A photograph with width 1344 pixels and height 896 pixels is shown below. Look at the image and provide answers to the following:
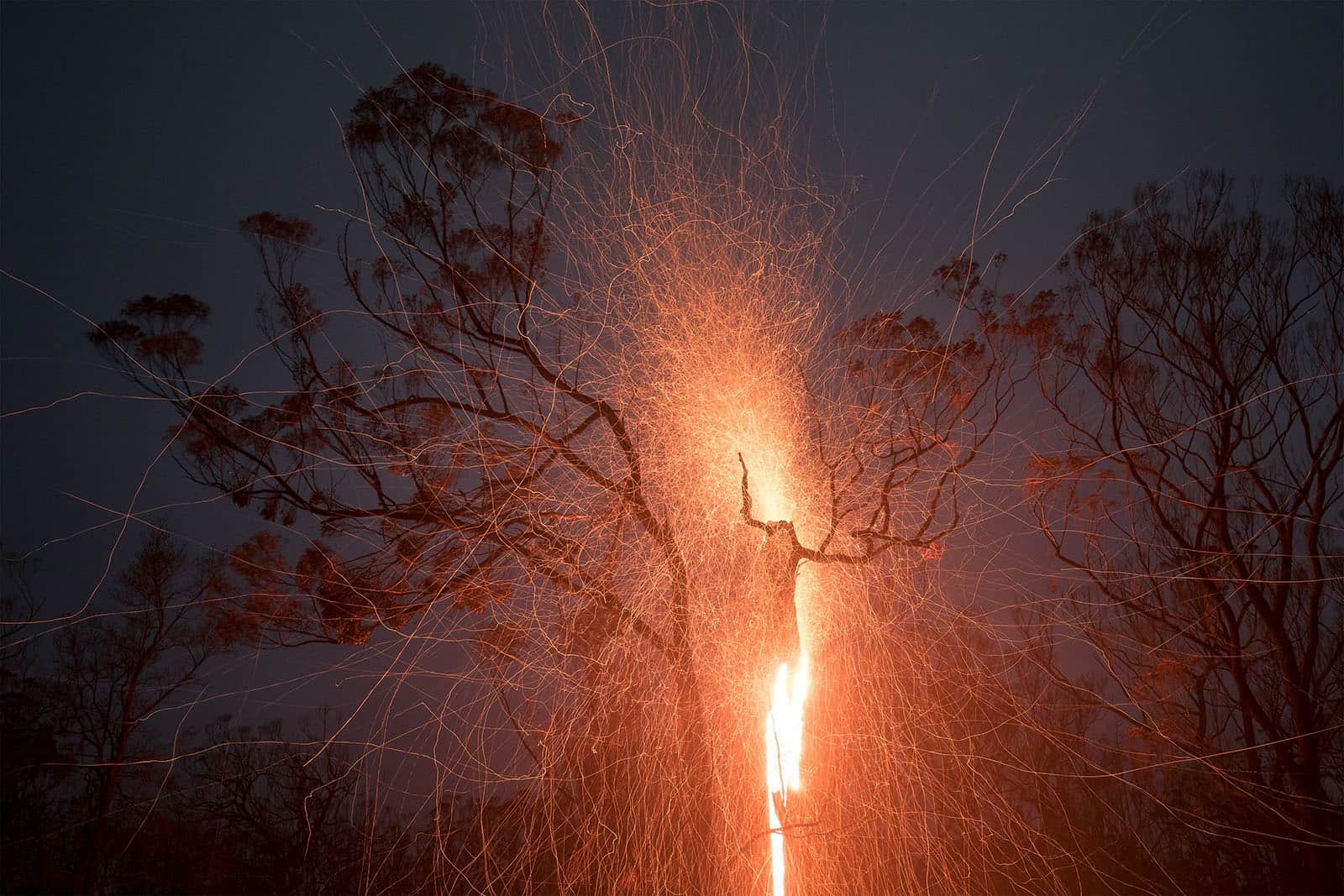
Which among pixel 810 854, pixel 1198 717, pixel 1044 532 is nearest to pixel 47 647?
pixel 810 854

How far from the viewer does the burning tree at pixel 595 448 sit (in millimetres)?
3328

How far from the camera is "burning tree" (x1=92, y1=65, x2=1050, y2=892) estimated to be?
3328 mm

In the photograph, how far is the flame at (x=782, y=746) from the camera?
2.90m

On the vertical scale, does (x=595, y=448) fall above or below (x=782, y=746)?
above

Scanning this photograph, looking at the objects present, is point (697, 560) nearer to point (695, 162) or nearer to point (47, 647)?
point (695, 162)

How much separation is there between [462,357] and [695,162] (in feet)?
5.03

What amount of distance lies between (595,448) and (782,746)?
62.2 inches

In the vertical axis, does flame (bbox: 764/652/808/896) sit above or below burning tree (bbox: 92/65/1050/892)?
below

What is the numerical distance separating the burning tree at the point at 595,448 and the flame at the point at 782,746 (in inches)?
5.3

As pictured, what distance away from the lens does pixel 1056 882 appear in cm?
491

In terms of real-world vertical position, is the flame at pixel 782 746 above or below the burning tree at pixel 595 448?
below

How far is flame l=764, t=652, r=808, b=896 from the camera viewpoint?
2896 mm

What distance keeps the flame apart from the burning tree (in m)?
0.14

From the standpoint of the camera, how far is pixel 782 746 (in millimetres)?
2973
